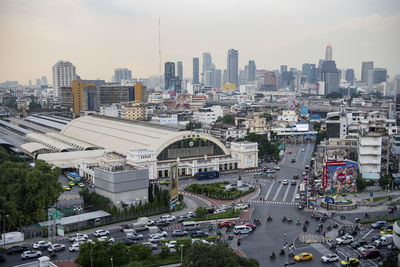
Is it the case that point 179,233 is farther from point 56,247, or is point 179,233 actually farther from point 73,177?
point 73,177

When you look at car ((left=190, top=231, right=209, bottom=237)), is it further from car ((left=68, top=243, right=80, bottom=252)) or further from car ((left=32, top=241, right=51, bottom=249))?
car ((left=32, top=241, right=51, bottom=249))

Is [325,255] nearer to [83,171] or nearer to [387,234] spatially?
[387,234]

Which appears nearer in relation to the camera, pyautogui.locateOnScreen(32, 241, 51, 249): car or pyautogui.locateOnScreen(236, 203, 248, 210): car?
pyautogui.locateOnScreen(32, 241, 51, 249): car

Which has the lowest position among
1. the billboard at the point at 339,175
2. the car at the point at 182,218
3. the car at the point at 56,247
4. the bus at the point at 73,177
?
the car at the point at 182,218

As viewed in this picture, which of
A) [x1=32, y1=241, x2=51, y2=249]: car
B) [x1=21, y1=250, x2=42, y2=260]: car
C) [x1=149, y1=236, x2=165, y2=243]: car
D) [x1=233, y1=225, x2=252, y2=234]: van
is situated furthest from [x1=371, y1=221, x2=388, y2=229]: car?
[x1=21, y1=250, x2=42, y2=260]: car

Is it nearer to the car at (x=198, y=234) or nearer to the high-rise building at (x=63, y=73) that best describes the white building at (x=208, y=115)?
the car at (x=198, y=234)

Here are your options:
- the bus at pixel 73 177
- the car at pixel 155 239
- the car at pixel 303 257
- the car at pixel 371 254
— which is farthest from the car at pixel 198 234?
the bus at pixel 73 177
